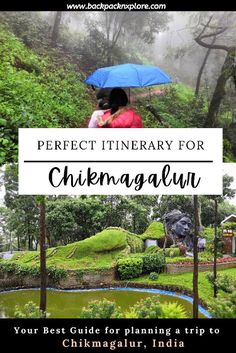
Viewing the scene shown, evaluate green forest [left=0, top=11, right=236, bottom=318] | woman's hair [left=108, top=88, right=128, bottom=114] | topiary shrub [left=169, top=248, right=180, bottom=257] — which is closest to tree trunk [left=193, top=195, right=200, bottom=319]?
green forest [left=0, top=11, right=236, bottom=318]

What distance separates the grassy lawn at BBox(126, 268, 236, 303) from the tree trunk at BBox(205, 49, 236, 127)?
1.61 meters

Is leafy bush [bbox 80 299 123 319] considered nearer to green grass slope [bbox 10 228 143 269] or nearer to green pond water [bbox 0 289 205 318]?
green pond water [bbox 0 289 205 318]

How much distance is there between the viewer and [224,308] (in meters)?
4.16

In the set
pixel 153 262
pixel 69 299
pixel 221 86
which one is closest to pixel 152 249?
pixel 153 262

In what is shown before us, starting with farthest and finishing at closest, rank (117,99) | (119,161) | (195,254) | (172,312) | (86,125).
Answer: (86,125) → (195,254) → (117,99) → (119,161) → (172,312)

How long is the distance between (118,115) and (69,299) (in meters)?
1.84

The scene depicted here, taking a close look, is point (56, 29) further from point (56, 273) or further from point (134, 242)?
point (56, 273)

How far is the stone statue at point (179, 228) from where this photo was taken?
15.0 ft

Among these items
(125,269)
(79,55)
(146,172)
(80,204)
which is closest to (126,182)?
(146,172)

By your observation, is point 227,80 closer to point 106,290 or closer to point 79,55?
point 79,55

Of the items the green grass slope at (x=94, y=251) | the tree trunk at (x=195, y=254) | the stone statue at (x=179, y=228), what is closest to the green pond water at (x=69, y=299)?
the tree trunk at (x=195, y=254)

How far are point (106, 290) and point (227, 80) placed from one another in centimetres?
263

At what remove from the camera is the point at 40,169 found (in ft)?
13.8

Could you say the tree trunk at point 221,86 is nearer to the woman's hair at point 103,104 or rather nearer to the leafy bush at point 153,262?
the woman's hair at point 103,104
